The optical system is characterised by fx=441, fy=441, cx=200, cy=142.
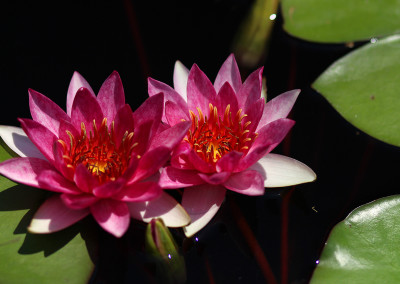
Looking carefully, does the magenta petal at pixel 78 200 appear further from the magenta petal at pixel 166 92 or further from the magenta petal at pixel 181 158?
the magenta petal at pixel 166 92

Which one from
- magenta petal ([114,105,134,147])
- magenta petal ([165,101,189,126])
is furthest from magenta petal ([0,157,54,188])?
magenta petal ([165,101,189,126])

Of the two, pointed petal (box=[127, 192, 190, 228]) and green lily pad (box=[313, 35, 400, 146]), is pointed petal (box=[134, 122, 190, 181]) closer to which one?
pointed petal (box=[127, 192, 190, 228])

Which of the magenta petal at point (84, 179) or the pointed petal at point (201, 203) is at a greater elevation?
the magenta petal at point (84, 179)

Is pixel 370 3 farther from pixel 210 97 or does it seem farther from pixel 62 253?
pixel 62 253

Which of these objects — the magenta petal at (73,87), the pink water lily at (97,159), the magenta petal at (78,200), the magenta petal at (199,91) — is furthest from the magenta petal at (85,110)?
the magenta petal at (199,91)

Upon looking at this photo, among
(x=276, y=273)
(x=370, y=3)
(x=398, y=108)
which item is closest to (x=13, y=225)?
(x=276, y=273)
